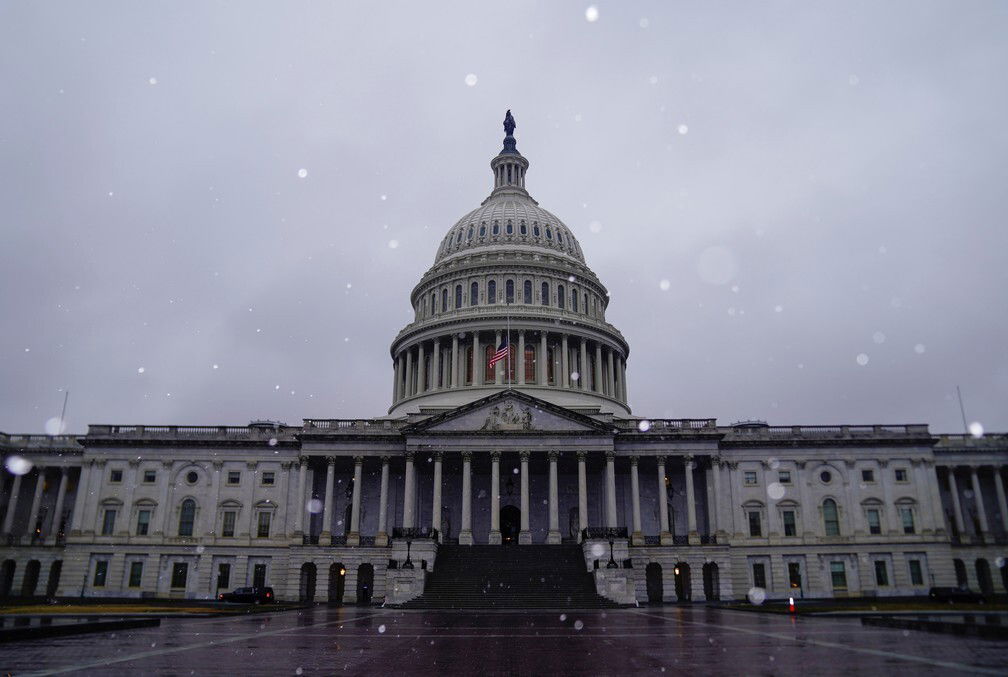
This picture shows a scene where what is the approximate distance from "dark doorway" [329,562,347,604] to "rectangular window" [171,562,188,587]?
1380 cm

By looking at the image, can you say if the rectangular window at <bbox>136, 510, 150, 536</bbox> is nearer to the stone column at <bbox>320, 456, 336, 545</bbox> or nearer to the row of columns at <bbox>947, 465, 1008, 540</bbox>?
the stone column at <bbox>320, 456, 336, 545</bbox>

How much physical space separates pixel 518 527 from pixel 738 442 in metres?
20.6

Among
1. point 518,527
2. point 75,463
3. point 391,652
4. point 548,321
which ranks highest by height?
point 548,321

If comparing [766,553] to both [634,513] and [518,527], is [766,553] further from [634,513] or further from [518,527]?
[518,527]

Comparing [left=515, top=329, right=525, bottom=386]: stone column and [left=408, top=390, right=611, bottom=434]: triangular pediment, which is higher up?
[left=515, top=329, right=525, bottom=386]: stone column

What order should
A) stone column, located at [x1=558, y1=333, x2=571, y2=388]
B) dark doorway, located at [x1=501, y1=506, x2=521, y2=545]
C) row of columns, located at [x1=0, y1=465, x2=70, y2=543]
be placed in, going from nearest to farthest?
dark doorway, located at [x1=501, y1=506, x2=521, y2=545] → row of columns, located at [x1=0, y1=465, x2=70, y2=543] → stone column, located at [x1=558, y1=333, x2=571, y2=388]

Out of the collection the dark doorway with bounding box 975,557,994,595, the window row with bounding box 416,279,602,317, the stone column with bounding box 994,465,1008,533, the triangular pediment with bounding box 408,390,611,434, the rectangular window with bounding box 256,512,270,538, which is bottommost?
the dark doorway with bounding box 975,557,994,595

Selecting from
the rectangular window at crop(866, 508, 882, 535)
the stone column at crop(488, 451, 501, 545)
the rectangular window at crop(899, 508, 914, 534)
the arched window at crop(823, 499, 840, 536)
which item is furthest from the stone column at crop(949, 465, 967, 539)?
the stone column at crop(488, 451, 501, 545)

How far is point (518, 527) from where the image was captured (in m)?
65.1

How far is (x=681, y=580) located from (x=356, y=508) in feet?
88.0

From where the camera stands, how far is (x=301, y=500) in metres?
60.8

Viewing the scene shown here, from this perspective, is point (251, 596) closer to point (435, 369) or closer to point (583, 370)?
point (435, 369)

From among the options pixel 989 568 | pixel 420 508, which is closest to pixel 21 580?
pixel 420 508

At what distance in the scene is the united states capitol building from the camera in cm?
5903
